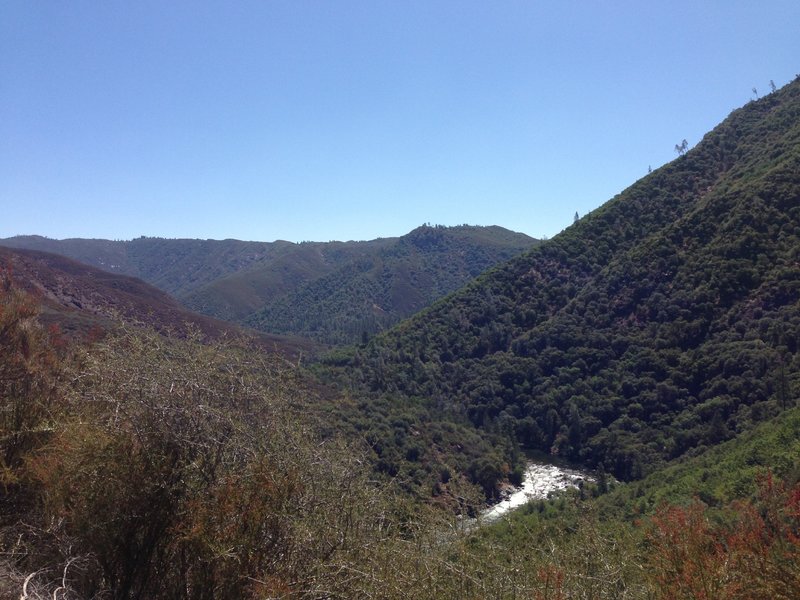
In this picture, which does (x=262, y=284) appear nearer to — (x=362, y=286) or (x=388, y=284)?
(x=362, y=286)

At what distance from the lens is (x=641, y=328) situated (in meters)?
42.3

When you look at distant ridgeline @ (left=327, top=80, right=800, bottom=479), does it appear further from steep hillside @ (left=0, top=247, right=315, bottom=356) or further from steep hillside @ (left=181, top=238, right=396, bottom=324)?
steep hillside @ (left=181, top=238, right=396, bottom=324)

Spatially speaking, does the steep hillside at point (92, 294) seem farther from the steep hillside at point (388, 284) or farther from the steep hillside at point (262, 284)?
the steep hillside at point (262, 284)

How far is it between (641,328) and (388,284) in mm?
93024

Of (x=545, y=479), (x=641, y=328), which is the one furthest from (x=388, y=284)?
(x=545, y=479)

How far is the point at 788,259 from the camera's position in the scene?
35.1 metres

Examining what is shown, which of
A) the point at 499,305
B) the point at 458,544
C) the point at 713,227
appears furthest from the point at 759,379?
the point at 458,544

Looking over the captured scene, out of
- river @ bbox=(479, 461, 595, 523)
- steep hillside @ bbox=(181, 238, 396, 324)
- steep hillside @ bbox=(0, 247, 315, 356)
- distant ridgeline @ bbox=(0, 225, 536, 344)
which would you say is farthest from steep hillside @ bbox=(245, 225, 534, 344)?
river @ bbox=(479, 461, 595, 523)

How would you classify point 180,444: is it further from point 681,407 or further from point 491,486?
point 681,407

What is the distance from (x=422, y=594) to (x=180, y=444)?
2.71 meters

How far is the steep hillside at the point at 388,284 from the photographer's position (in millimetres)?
117375

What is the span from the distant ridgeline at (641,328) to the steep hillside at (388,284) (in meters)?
47.8

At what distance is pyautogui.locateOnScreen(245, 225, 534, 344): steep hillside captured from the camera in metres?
117

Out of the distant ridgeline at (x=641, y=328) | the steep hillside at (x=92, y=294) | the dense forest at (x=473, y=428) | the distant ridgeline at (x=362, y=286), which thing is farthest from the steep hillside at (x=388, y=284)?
the dense forest at (x=473, y=428)
